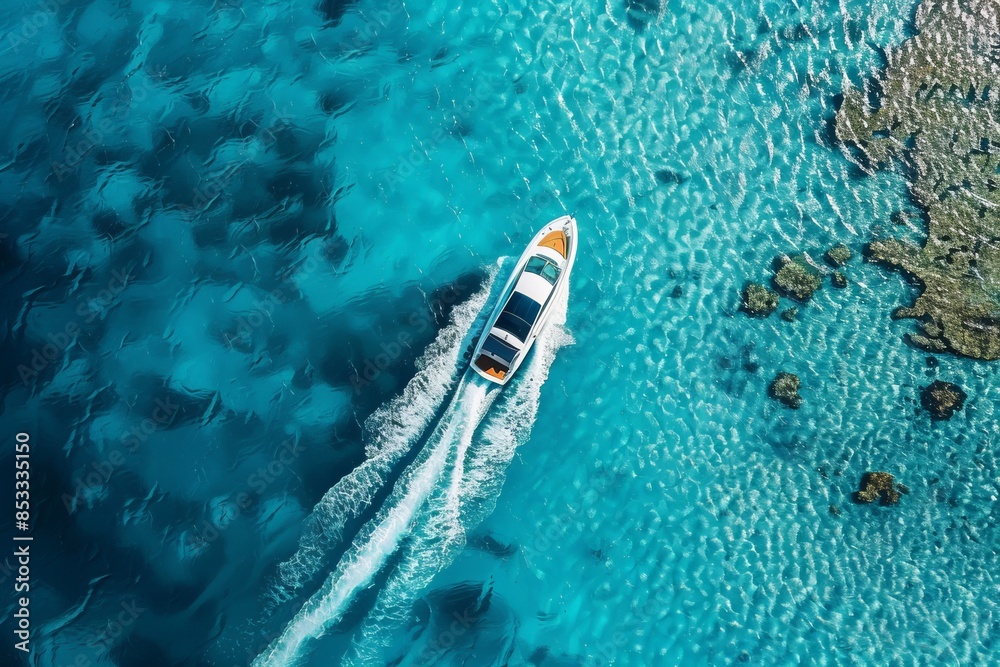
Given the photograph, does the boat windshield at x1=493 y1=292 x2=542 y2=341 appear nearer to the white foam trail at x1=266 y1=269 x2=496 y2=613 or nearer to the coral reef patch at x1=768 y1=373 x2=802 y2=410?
the white foam trail at x1=266 y1=269 x2=496 y2=613

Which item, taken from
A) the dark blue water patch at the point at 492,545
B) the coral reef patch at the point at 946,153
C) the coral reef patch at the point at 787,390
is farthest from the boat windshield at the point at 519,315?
the coral reef patch at the point at 946,153

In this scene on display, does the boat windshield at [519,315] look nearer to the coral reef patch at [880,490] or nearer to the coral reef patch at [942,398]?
the coral reef patch at [880,490]

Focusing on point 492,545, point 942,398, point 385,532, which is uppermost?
point 385,532

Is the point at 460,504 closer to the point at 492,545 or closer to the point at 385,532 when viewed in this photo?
the point at 492,545

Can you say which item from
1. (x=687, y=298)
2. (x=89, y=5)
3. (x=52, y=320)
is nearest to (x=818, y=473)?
(x=687, y=298)

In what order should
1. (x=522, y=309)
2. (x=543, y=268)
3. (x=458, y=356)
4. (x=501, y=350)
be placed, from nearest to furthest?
(x=501, y=350), (x=522, y=309), (x=543, y=268), (x=458, y=356)

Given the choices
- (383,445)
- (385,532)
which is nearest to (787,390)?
(383,445)

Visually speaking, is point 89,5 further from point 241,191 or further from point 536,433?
point 536,433
